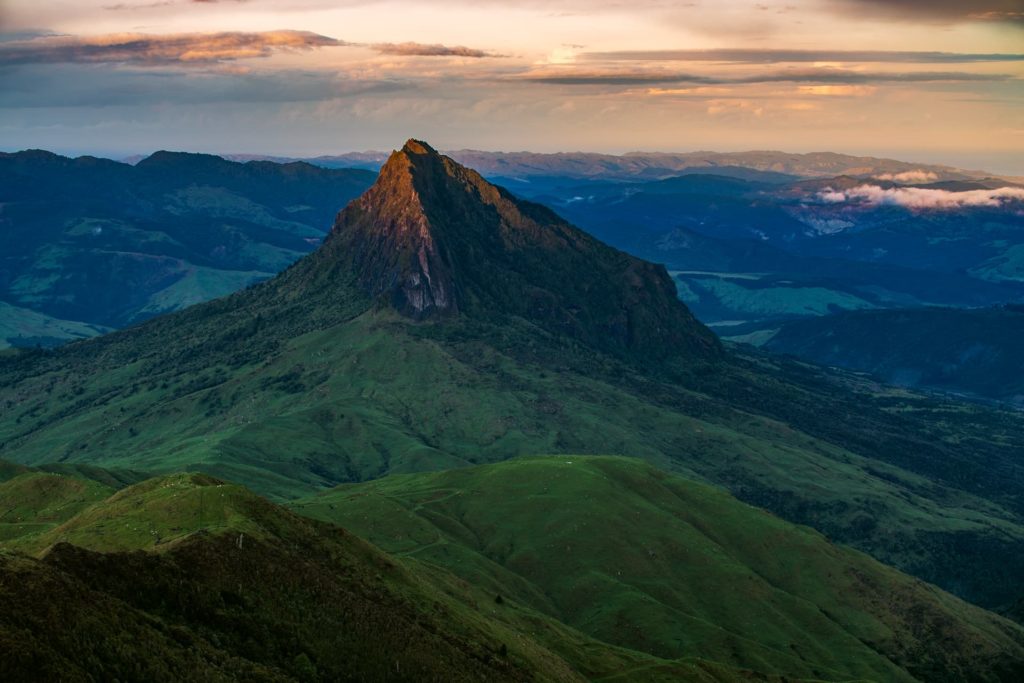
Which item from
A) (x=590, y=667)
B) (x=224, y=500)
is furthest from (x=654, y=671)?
(x=224, y=500)

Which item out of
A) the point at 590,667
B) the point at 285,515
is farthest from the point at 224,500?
the point at 590,667

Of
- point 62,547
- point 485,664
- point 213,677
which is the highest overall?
point 62,547

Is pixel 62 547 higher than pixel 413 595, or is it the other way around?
pixel 62 547

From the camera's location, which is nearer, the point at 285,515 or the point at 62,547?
the point at 62,547

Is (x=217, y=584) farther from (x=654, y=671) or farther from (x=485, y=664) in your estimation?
(x=654, y=671)

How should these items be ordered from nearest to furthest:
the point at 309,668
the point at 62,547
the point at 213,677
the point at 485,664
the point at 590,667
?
the point at 213,677 → the point at 62,547 → the point at 309,668 → the point at 485,664 → the point at 590,667

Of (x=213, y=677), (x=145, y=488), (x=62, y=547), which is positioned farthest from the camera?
(x=145, y=488)
